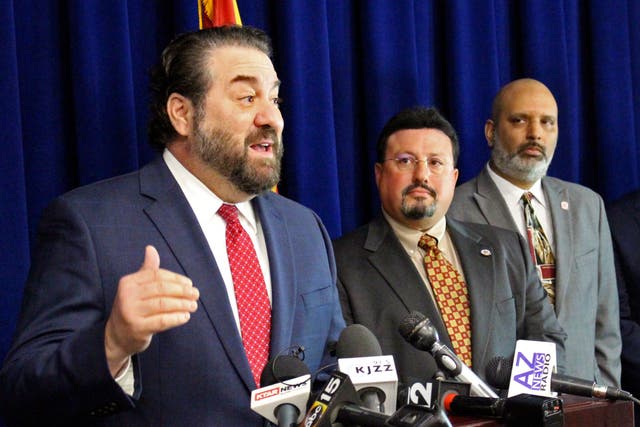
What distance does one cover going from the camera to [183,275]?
1.97m

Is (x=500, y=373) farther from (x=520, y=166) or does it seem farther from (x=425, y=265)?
(x=520, y=166)

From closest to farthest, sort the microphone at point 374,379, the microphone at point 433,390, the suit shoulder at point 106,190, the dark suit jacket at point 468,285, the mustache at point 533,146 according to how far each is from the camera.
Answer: the microphone at point 374,379 → the microphone at point 433,390 → the suit shoulder at point 106,190 → the dark suit jacket at point 468,285 → the mustache at point 533,146

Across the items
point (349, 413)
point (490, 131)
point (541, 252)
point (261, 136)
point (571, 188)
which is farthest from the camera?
point (490, 131)

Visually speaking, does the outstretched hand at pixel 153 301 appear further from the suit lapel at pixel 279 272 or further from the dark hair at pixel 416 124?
the dark hair at pixel 416 124

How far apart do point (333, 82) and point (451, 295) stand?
3.63 feet

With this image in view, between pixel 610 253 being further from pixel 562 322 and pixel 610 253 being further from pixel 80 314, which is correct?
pixel 80 314

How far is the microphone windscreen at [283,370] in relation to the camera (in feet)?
5.77

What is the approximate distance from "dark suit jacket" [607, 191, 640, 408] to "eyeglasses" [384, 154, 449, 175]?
3.68 ft

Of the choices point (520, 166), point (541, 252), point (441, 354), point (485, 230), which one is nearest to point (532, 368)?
point (441, 354)

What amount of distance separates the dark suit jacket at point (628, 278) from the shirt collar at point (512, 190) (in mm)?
439

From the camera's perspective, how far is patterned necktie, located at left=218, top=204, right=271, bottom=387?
6.91 feet

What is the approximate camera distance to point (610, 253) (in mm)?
3785

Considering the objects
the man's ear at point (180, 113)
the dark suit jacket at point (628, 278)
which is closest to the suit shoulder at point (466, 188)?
the dark suit jacket at point (628, 278)

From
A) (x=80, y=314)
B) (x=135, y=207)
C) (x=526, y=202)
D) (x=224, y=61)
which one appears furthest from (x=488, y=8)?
(x=80, y=314)
